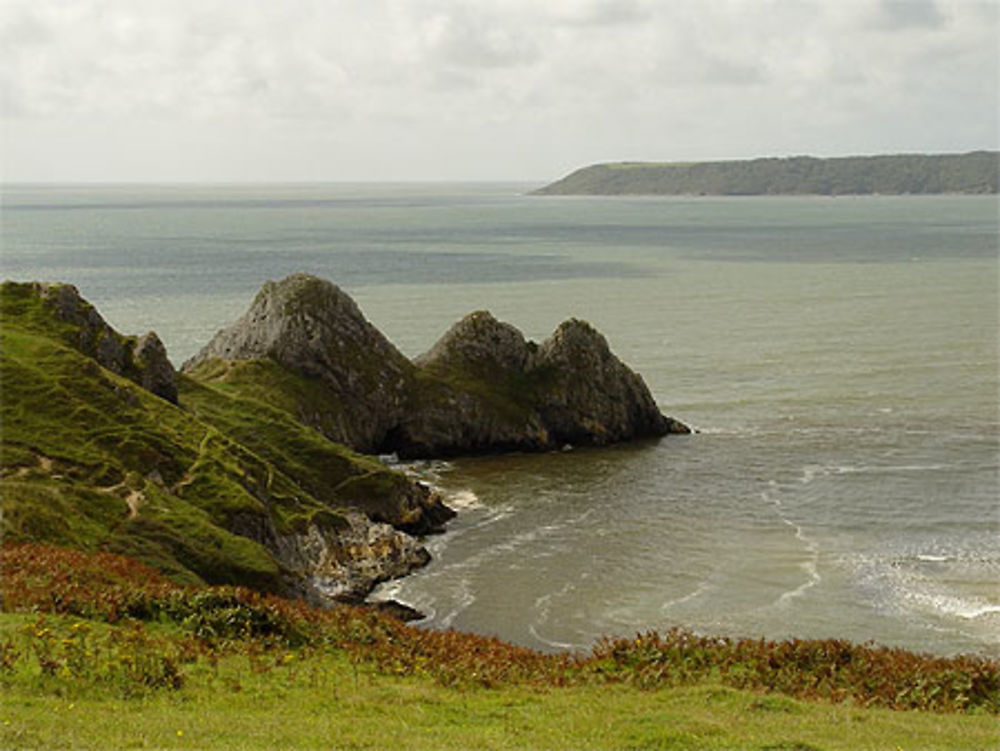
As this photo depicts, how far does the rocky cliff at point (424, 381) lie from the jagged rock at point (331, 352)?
0.06m

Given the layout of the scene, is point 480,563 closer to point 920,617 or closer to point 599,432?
point 920,617

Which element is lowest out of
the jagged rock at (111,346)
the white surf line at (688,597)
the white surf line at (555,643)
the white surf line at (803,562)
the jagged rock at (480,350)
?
the white surf line at (555,643)

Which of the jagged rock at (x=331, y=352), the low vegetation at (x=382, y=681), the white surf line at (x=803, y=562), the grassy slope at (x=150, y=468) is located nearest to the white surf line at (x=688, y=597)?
the white surf line at (x=803, y=562)

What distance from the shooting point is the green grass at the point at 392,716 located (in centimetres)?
1933

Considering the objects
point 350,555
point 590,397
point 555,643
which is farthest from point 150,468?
point 590,397

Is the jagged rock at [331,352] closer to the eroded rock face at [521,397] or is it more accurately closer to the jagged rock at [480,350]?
the eroded rock face at [521,397]

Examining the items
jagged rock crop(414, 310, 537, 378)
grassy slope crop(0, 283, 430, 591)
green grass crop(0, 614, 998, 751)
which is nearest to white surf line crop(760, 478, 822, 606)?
green grass crop(0, 614, 998, 751)

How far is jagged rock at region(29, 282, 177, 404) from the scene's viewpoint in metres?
53.3

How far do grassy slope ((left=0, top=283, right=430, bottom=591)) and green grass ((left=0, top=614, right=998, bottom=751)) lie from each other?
10.5 m

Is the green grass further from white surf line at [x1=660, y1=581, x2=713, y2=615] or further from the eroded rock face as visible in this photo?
the eroded rock face

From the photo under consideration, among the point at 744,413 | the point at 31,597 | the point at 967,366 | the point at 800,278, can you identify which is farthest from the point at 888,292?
the point at 31,597

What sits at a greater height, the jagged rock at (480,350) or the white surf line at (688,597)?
the jagged rock at (480,350)

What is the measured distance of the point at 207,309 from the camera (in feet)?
400

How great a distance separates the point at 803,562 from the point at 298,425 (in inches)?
1023
